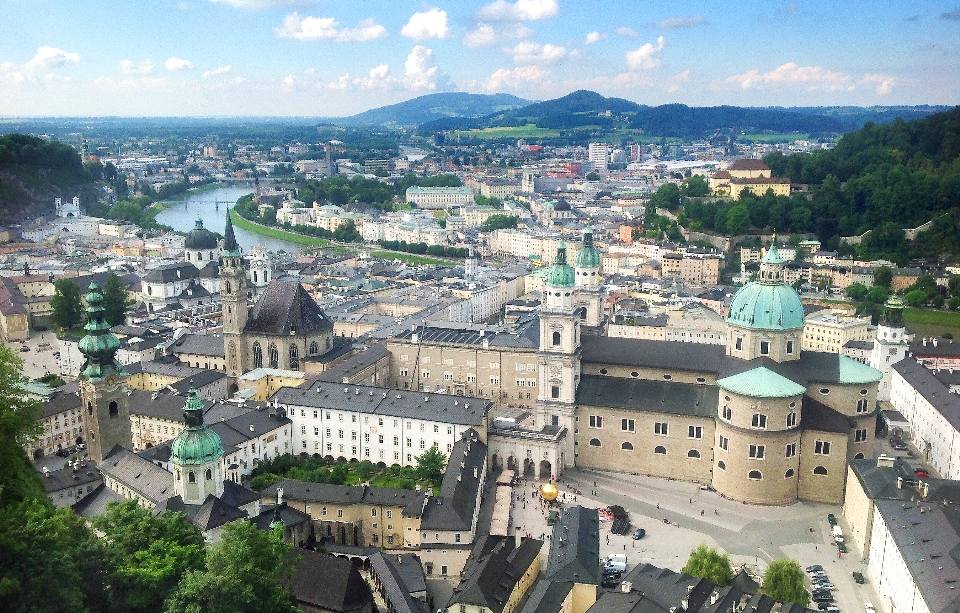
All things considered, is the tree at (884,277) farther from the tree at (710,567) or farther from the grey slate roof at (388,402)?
the tree at (710,567)

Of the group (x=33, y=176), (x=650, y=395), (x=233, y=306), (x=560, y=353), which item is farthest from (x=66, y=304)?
(x=33, y=176)

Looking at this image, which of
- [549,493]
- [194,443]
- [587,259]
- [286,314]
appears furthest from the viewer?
[286,314]

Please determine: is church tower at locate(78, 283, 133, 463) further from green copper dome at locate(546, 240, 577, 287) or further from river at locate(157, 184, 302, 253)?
river at locate(157, 184, 302, 253)

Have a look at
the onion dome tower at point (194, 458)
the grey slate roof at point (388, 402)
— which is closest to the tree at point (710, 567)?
the grey slate roof at point (388, 402)

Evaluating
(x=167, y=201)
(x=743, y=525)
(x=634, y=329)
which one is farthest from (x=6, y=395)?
(x=167, y=201)

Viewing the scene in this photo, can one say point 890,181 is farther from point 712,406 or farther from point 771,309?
point 712,406

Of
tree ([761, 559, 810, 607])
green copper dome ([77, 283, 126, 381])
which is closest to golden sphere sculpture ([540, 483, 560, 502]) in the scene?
tree ([761, 559, 810, 607])
